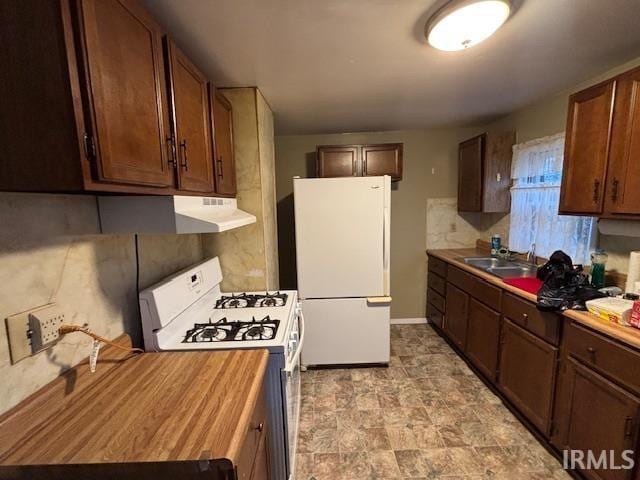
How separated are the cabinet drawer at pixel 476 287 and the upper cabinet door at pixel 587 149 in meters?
0.70

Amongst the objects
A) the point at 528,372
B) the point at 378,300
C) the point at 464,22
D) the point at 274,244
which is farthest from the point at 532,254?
the point at 274,244

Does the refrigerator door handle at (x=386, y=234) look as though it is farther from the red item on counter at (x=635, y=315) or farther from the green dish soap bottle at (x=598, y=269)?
the red item on counter at (x=635, y=315)

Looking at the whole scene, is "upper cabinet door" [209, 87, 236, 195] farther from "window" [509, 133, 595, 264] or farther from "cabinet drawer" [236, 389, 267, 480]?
"window" [509, 133, 595, 264]

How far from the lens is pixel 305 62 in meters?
1.61

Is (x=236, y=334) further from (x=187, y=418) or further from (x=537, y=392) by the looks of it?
(x=537, y=392)

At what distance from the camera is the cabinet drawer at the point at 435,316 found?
302 centimetres

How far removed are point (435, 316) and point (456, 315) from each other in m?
0.52

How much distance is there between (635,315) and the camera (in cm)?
123

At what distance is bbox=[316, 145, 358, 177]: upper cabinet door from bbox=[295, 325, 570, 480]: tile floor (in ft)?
6.31

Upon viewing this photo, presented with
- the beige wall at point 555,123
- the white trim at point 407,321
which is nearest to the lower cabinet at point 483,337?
the beige wall at point 555,123

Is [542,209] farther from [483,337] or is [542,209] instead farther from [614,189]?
[483,337]

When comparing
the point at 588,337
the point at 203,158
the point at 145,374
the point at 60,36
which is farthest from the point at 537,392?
the point at 60,36

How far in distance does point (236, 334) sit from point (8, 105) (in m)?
1.10

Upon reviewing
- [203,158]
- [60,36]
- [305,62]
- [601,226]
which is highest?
[305,62]
